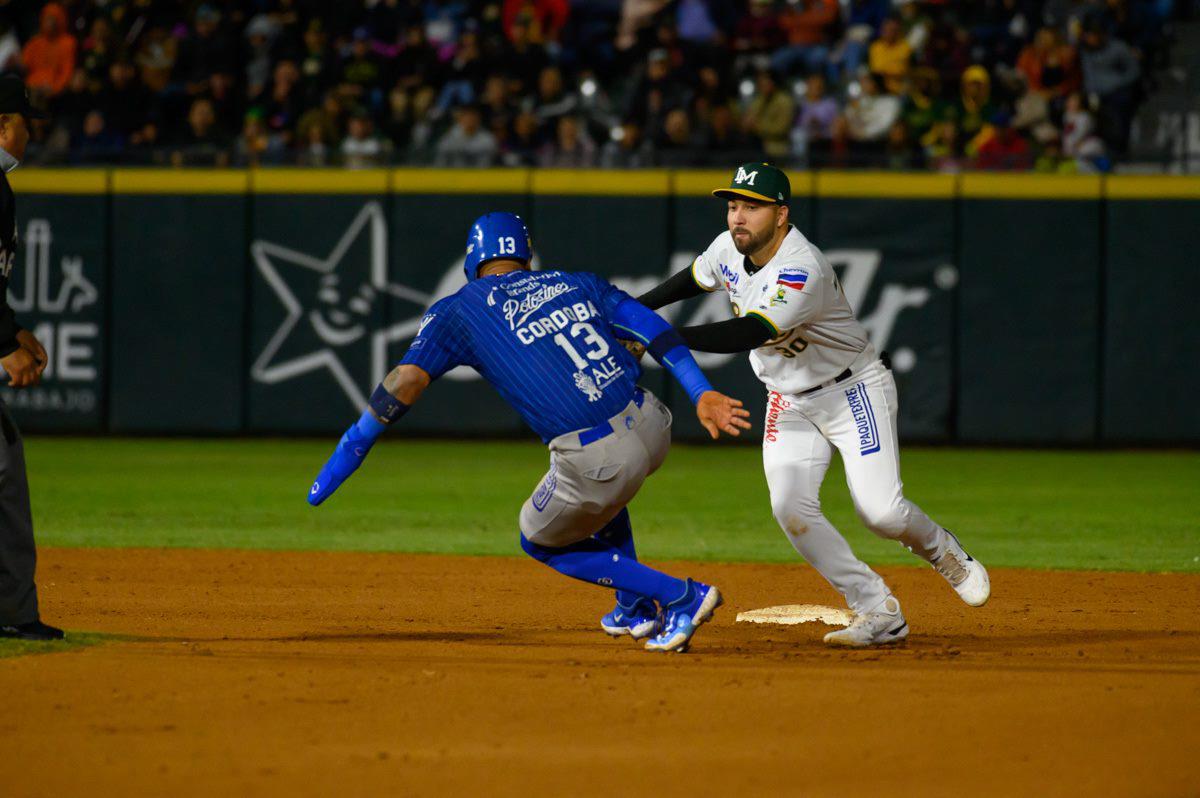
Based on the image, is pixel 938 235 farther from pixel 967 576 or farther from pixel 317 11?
pixel 967 576

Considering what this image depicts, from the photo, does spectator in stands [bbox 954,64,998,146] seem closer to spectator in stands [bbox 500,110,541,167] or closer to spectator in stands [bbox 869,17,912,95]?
spectator in stands [bbox 869,17,912,95]

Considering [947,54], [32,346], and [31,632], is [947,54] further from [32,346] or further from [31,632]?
[31,632]

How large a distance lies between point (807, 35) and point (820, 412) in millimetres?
12415

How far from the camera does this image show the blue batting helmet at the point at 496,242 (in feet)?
20.4

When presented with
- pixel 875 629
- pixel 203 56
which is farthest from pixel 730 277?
pixel 203 56

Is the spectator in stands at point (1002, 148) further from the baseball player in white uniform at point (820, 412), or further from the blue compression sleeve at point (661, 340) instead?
the blue compression sleeve at point (661, 340)

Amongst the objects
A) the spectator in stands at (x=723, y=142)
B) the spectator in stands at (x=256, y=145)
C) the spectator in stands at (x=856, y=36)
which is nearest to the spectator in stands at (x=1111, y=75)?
the spectator in stands at (x=856, y=36)

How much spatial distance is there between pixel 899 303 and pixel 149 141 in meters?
8.56

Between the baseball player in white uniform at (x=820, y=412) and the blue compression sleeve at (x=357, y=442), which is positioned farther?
the baseball player in white uniform at (x=820, y=412)

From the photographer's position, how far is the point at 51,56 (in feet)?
60.4

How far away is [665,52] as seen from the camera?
685 inches

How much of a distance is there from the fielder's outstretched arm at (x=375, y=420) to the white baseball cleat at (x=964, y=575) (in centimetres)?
242

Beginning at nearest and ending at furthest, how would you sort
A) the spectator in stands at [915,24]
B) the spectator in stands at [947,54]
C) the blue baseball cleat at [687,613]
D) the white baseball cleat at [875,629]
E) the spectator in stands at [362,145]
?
the blue baseball cleat at [687,613], the white baseball cleat at [875,629], the spectator in stands at [362,145], the spectator in stands at [947,54], the spectator in stands at [915,24]

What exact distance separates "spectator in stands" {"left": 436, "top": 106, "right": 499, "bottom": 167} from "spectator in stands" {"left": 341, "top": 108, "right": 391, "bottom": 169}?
635 mm
